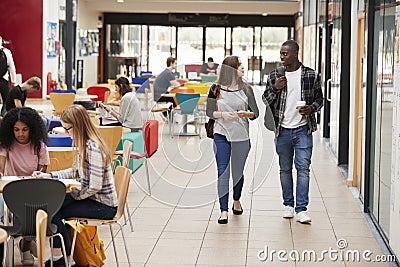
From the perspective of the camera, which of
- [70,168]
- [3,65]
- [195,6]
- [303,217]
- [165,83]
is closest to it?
[70,168]

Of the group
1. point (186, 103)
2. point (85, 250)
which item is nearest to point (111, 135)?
point (85, 250)

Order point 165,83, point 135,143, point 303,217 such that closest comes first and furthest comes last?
point 303,217, point 135,143, point 165,83

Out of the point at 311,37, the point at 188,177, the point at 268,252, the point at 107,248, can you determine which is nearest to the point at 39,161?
the point at 107,248

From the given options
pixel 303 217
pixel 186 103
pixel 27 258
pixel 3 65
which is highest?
pixel 3 65

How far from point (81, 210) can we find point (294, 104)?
2803 millimetres

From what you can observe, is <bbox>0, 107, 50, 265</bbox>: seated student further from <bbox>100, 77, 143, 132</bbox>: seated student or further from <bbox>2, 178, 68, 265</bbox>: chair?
<bbox>100, 77, 143, 132</bbox>: seated student

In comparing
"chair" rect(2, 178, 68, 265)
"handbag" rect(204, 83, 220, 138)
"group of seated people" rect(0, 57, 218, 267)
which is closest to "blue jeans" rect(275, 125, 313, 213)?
"handbag" rect(204, 83, 220, 138)

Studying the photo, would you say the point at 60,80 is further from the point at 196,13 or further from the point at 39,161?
the point at 39,161

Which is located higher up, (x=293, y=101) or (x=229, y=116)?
(x=293, y=101)

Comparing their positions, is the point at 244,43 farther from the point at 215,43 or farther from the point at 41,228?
the point at 41,228

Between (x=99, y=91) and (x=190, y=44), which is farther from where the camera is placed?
(x=190, y=44)

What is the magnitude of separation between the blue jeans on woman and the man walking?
2.53 meters

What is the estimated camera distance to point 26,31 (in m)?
24.0

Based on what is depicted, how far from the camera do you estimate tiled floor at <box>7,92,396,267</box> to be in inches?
279
